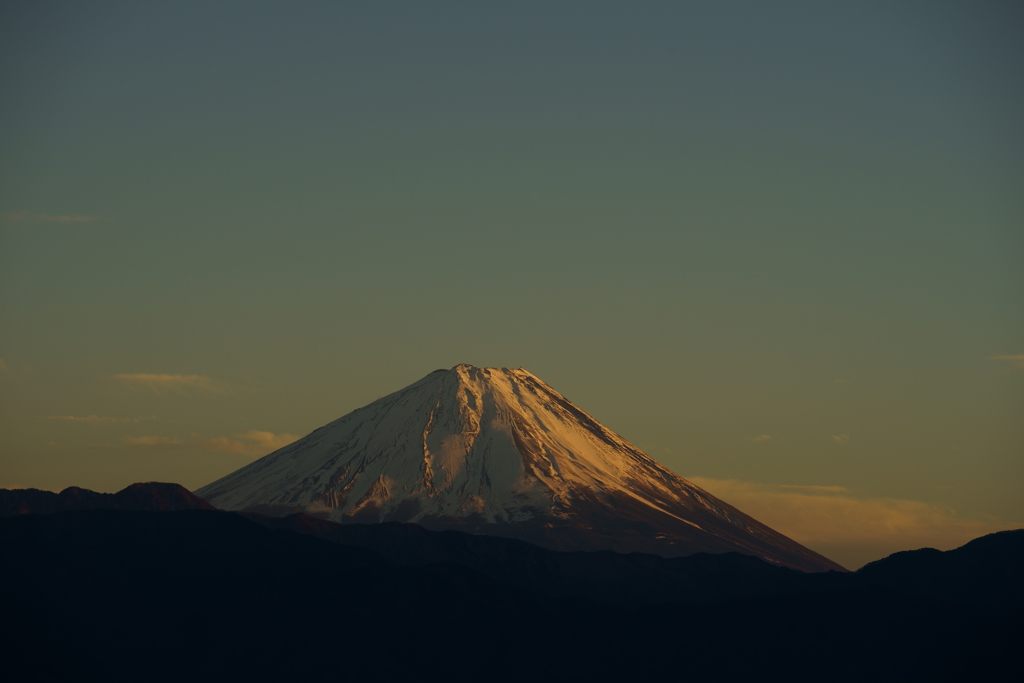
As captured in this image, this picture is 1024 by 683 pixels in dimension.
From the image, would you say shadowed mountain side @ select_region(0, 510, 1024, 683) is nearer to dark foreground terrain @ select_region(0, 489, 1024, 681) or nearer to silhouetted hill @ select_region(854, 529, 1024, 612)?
dark foreground terrain @ select_region(0, 489, 1024, 681)

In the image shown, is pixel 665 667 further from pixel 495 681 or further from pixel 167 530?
pixel 167 530

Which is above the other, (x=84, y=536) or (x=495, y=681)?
(x=84, y=536)

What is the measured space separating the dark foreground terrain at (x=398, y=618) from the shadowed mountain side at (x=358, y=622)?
217mm

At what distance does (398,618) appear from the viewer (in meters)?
169

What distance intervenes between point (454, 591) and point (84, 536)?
42714 millimetres

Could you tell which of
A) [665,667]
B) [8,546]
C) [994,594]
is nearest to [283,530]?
[8,546]

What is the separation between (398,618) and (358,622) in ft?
18.1

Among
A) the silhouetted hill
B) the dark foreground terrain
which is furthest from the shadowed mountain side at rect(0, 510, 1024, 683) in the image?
the silhouetted hill

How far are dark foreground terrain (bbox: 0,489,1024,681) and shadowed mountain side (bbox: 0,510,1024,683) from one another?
0.22m

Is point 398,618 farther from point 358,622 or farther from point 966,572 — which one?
point 966,572

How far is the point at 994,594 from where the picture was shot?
589 feet

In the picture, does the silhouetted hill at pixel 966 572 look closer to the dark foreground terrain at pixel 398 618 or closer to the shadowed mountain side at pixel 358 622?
the dark foreground terrain at pixel 398 618

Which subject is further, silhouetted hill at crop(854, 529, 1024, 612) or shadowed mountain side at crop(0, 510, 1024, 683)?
silhouetted hill at crop(854, 529, 1024, 612)

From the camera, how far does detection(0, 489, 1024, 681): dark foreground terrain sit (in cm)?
15412
